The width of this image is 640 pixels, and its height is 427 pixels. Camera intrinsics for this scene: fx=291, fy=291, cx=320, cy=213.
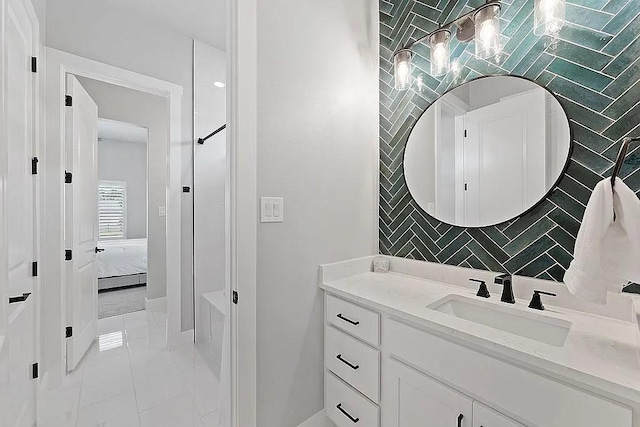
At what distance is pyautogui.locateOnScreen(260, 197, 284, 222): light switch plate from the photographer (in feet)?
4.46

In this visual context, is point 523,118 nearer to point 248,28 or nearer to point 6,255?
point 248,28

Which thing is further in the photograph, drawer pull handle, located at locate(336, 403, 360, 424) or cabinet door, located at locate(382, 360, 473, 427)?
drawer pull handle, located at locate(336, 403, 360, 424)

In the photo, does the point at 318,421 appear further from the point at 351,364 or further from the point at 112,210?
the point at 112,210

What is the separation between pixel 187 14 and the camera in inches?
97.5

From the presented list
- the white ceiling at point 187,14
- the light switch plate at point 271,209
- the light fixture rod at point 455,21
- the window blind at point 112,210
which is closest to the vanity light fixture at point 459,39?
the light fixture rod at point 455,21

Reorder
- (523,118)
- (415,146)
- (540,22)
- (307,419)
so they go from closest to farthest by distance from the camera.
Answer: (540,22) → (523,118) → (307,419) → (415,146)

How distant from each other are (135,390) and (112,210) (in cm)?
573

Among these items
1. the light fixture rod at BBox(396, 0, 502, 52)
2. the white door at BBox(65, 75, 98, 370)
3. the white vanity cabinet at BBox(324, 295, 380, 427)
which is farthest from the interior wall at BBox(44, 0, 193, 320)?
the light fixture rod at BBox(396, 0, 502, 52)

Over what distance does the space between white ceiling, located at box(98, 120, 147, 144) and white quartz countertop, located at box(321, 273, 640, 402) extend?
5570 millimetres

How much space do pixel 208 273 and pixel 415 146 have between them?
2237mm

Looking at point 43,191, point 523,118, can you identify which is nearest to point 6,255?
point 43,191

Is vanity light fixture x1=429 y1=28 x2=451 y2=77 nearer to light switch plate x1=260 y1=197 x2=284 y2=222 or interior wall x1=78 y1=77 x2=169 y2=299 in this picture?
light switch plate x1=260 y1=197 x2=284 y2=222

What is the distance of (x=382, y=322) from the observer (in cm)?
128

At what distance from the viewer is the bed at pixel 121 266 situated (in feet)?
13.8
